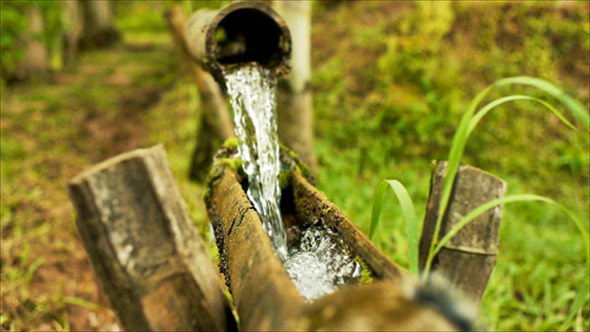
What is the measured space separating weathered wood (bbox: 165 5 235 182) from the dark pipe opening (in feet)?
4.24

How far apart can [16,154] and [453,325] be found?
4.83 m

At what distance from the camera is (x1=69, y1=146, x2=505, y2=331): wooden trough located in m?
0.73

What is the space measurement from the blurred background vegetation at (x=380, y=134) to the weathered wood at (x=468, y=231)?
1.62m

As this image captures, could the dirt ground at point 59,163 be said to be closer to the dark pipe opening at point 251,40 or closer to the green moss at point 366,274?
the dark pipe opening at point 251,40

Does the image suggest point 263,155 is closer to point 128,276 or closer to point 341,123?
point 128,276

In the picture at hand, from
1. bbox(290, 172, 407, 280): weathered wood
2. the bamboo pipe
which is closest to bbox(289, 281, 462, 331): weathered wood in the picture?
bbox(290, 172, 407, 280): weathered wood

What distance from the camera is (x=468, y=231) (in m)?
1.19

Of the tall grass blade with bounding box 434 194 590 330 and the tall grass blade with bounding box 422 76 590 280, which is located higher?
the tall grass blade with bounding box 422 76 590 280

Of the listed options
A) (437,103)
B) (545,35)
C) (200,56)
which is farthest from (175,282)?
(545,35)

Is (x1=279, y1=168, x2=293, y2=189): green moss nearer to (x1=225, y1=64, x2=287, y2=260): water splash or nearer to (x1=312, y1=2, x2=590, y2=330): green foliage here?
(x1=225, y1=64, x2=287, y2=260): water splash

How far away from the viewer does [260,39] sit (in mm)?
2197

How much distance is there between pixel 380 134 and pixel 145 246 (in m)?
3.84

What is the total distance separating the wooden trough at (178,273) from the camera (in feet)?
2.40

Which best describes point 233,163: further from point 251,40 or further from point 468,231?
point 468,231
